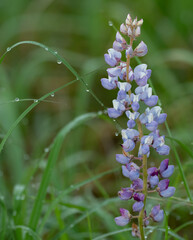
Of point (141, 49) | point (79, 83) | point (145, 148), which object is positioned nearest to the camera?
point (145, 148)

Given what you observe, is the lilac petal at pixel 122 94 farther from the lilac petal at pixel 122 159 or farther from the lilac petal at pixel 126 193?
the lilac petal at pixel 126 193

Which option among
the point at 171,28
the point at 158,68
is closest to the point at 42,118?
the point at 158,68

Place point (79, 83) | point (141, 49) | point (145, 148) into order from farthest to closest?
point (79, 83) < point (141, 49) < point (145, 148)

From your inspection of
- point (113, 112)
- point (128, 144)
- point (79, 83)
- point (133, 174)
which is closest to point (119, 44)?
point (113, 112)

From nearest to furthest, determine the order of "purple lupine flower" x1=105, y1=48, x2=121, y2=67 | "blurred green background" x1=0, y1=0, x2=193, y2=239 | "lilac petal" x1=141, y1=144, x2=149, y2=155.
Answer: "lilac petal" x1=141, y1=144, x2=149, y2=155, "purple lupine flower" x1=105, y1=48, x2=121, y2=67, "blurred green background" x1=0, y1=0, x2=193, y2=239

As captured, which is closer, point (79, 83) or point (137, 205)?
point (137, 205)

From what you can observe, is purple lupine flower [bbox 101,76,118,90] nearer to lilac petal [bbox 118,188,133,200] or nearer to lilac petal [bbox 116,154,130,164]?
lilac petal [bbox 116,154,130,164]

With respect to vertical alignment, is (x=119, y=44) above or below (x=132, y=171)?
above

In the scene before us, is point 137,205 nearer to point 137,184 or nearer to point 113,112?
point 137,184

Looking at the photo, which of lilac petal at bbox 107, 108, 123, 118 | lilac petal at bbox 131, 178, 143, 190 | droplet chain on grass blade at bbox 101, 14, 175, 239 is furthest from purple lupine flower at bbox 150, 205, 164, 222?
lilac petal at bbox 107, 108, 123, 118
